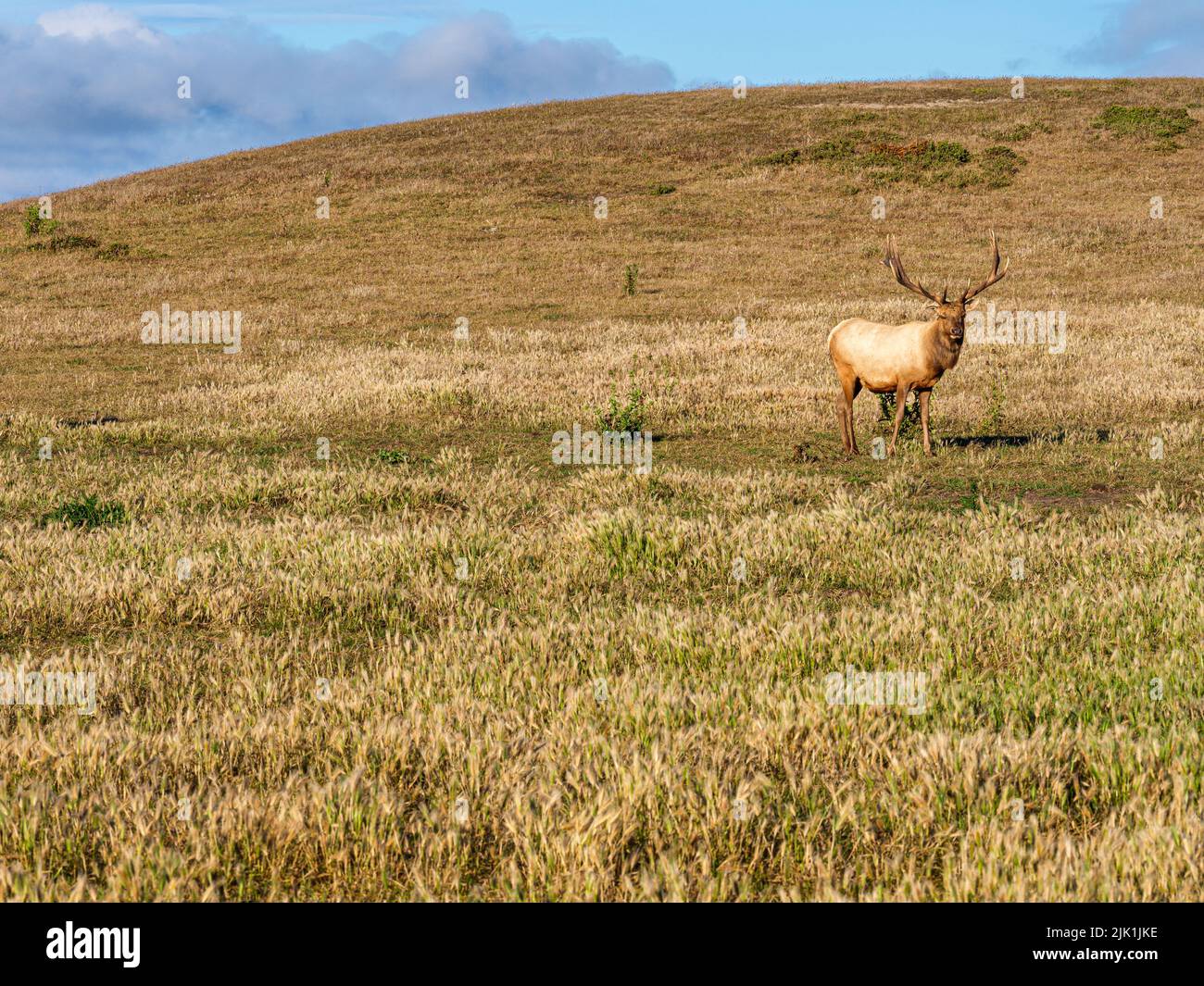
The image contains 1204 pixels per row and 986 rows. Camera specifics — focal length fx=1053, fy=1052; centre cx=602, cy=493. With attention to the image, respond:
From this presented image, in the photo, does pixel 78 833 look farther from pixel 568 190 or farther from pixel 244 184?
pixel 244 184

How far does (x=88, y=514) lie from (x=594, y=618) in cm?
547

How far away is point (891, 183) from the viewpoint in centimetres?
4253

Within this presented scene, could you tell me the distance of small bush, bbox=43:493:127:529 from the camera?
9182 mm

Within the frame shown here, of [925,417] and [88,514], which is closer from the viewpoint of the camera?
[88,514]

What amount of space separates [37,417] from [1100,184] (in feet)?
126

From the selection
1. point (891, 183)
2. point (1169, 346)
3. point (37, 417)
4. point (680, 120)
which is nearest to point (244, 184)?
point (680, 120)

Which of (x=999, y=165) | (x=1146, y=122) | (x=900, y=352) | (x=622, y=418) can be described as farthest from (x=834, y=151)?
(x=900, y=352)

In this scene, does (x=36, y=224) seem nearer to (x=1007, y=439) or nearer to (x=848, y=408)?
(x=848, y=408)

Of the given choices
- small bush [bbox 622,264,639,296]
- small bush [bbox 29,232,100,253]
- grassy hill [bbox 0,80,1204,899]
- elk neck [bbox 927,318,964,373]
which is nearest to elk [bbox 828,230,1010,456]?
elk neck [bbox 927,318,964,373]

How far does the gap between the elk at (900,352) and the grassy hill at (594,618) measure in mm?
694

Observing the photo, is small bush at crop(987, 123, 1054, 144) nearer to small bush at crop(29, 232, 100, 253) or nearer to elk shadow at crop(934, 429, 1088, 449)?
small bush at crop(29, 232, 100, 253)

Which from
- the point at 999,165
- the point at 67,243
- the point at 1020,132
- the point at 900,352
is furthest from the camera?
Answer: the point at 1020,132

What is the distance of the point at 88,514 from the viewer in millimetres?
9352

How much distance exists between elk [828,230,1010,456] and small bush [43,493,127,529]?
7575mm
